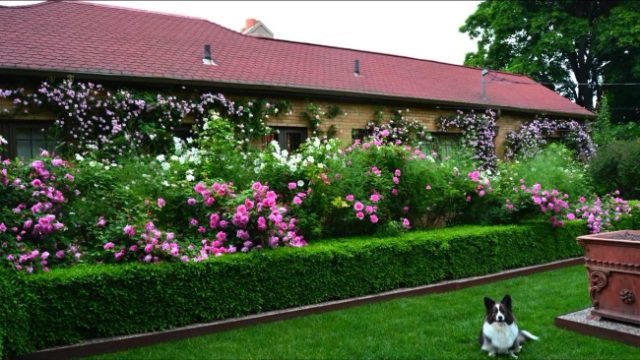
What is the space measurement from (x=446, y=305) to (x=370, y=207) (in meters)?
1.52

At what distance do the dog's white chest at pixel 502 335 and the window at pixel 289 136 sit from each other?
789cm

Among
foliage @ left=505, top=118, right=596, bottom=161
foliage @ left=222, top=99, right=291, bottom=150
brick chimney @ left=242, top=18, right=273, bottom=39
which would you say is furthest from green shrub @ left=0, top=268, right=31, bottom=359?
brick chimney @ left=242, top=18, right=273, bottom=39

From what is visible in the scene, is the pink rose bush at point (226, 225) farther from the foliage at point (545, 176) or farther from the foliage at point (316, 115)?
the foliage at point (316, 115)

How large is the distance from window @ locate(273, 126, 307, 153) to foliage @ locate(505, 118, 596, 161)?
272 inches

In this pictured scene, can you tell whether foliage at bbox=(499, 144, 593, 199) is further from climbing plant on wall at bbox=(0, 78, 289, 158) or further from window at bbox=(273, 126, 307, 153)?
climbing plant on wall at bbox=(0, 78, 289, 158)

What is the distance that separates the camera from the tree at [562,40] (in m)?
24.6

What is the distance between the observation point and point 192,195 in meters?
Result: 5.77

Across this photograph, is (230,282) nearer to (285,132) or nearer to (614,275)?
(614,275)

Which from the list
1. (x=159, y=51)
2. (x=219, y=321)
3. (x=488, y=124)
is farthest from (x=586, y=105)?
(x=219, y=321)

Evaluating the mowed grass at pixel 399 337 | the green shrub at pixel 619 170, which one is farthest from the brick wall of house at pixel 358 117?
the mowed grass at pixel 399 337

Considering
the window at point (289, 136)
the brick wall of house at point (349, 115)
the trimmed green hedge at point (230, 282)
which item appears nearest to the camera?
the trimmed green hedge at point (230, 282)

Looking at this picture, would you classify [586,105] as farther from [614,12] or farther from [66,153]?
[66,153]

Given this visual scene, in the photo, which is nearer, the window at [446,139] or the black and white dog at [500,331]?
the black and white dog at [500,331]

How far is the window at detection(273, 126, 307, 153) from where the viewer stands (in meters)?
11.6
